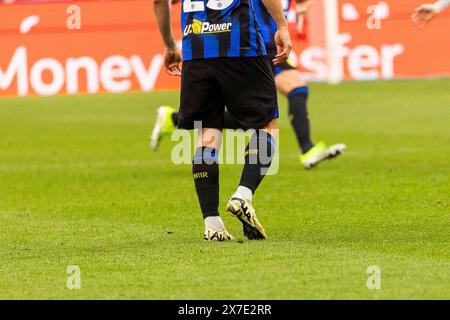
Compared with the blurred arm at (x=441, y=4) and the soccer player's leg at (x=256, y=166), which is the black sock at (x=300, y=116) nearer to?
the soccer player's leg at (x=256, y=166)

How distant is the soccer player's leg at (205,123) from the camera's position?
7621 millimetres

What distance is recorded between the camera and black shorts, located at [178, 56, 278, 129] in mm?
7590

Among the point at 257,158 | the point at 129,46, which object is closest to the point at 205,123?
the point at 257,158

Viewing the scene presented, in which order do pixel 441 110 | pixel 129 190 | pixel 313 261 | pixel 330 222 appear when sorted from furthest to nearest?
pixel 441 110 < pixel 129 190 < pixel 330 222 < pixel 313 261

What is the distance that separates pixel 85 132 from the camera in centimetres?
1773

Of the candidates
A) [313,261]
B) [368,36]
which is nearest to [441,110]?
[368,36]

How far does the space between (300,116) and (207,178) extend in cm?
488

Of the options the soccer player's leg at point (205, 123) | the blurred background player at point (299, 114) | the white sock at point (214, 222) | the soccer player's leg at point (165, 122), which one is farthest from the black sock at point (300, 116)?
the white sock at point (214, 222)

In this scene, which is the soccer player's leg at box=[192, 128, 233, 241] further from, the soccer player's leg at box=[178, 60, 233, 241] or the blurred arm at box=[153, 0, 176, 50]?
the blurred arm at box=[153, 0, 176, 50]

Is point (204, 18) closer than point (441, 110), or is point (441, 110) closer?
point (204, 18)

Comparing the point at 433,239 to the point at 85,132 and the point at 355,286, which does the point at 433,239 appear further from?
the point at 85,132

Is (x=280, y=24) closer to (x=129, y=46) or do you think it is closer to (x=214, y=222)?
(x=214, y=222)

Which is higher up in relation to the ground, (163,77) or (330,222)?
(163,77)

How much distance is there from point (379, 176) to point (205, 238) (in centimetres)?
420
